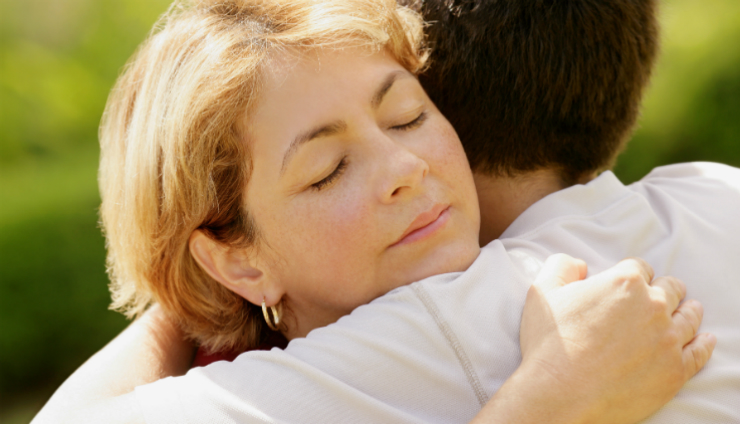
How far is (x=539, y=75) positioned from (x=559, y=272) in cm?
88

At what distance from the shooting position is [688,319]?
1723 mm

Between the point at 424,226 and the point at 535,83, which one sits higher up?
the point at 535,83

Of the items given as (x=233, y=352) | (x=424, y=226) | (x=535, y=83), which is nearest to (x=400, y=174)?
(x=424, y=226)

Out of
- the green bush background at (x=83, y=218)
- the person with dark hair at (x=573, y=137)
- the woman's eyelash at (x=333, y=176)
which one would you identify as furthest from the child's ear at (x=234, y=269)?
the green bush background at (x=83, y=218)

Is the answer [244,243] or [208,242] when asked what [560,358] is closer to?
[244,243]

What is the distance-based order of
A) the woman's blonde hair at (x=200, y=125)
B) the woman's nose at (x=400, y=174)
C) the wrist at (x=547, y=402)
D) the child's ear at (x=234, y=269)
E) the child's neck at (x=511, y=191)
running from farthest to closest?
1. the child's neck at (x=511, y=191)
2. the child's ear at (x=234, y=269)
3. the woman's blonde hair at (x=200, y=125)
4. the woman's nose at (x=400, y=174)
5. the wrist at (x=547, y=402)

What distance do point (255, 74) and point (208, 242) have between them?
624 millimetres

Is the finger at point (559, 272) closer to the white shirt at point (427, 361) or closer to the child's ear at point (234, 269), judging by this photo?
the white shirt at point (427, 361)

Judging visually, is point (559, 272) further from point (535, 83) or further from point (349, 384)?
point (535, 83)

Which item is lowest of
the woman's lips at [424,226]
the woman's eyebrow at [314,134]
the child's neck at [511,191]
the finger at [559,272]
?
the child's neck at [511,191]

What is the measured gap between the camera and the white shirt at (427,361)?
1.63 m

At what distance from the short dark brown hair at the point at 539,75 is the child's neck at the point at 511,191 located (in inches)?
1.3

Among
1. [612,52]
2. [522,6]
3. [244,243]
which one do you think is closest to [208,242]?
[244,243]

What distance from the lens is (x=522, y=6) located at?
2.29 m
